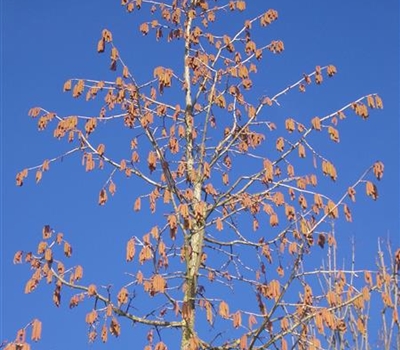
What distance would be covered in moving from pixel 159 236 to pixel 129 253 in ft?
0.98

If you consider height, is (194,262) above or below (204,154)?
below

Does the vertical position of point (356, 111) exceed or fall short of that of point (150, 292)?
it exceeds it

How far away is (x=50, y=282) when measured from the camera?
589 centimetres

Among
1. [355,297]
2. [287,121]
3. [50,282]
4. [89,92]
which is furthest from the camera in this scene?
[89,92]

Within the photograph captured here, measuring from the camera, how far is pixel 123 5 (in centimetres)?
829

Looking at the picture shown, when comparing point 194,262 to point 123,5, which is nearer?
point 194,262

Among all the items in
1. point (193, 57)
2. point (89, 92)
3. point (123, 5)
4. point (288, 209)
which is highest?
point (123, 5)

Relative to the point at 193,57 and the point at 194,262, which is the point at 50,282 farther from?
the point at 193,57

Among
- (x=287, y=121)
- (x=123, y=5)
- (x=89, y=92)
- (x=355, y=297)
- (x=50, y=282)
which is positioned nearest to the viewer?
(x=355, y=297)

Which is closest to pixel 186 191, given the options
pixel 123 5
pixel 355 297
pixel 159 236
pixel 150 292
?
pixel 159 236

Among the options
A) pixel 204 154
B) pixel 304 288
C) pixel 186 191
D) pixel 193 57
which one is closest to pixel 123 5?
pixel 193 57

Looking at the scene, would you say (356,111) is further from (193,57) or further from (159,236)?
(159,236)

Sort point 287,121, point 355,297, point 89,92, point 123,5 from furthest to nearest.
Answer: point 123,5 < point 89,92 < point 287,121 < point 355,297

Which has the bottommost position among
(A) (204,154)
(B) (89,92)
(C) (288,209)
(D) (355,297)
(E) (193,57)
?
(D) (355,297)
